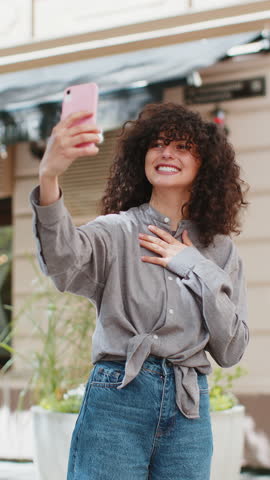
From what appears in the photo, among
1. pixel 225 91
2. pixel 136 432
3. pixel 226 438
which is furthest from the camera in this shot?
pixel 225 91

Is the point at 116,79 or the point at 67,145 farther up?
the point at 116,79

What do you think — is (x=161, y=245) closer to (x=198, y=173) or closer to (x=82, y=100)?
(x=198, y=173)

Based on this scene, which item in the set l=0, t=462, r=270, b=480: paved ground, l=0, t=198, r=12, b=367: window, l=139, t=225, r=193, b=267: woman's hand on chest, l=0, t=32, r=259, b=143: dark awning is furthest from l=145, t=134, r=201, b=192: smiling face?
l=0, t=198, r=12, b=367: window

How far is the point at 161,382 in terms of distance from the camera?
1413 mm

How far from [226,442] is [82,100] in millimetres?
2076

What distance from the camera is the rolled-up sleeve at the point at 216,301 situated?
141 cm

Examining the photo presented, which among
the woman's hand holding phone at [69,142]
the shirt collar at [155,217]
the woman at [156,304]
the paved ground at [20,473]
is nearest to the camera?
the woman's hand holding phone at [69,142]

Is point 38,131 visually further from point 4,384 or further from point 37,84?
point 4,384

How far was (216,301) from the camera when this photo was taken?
55.2 inches

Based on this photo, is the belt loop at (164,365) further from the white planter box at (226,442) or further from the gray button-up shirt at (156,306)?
the white planter box at (226,442)

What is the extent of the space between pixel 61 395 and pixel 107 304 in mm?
1715

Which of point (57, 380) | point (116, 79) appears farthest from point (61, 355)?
point (116, 79)

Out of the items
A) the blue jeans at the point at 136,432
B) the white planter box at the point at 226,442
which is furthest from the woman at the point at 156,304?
the white planter box at the point at 226,442

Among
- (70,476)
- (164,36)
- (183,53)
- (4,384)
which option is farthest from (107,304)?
(4,384)
